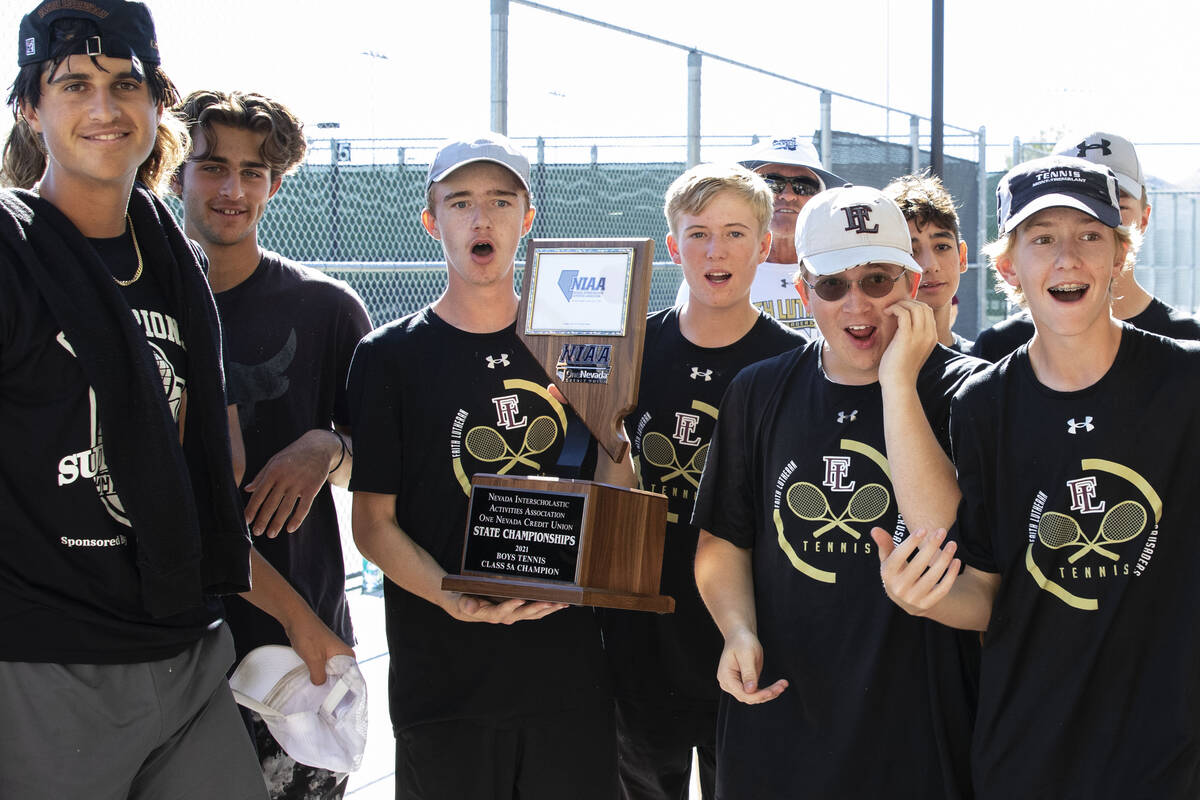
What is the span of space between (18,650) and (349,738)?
94 centimetres

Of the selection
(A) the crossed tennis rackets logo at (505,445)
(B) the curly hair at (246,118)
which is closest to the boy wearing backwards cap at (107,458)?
(A) the crossed tennis rackets logo at (505,445)

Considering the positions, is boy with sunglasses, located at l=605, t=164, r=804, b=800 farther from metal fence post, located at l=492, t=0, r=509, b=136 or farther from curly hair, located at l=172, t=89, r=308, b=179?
metal fence post, located at l=492, t=0, r=509, b=136

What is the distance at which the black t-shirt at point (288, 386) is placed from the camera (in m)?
3.19

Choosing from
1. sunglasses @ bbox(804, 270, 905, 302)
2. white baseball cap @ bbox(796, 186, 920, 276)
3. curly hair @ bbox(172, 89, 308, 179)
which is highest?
curly hair @ bbox(172, 89, 308, 179)

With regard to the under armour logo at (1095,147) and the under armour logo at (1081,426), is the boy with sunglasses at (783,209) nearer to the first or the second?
the under armour logo at (1095,147)

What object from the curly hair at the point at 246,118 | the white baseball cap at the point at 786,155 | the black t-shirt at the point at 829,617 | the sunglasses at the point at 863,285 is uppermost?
the white baseball cap at the point at 786,155

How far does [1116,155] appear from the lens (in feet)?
10.2

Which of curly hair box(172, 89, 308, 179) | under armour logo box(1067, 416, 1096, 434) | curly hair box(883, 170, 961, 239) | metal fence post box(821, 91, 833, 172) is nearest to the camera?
under armour logo box(1067, 416, 1096, 434)

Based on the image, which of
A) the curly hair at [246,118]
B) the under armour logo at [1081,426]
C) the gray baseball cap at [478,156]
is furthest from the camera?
the curly hair at [246,118]

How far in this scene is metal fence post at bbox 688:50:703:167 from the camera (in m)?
6.93

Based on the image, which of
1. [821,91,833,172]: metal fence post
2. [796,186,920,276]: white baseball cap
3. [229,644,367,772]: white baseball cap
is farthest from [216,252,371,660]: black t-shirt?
[821,91,833,172]: metal fence post

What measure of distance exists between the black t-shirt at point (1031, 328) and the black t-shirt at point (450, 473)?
1.20m

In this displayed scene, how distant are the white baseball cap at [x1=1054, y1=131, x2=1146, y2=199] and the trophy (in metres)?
1.34

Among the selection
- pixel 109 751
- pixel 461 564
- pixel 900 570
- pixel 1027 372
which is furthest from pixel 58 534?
pixel 1027 372
